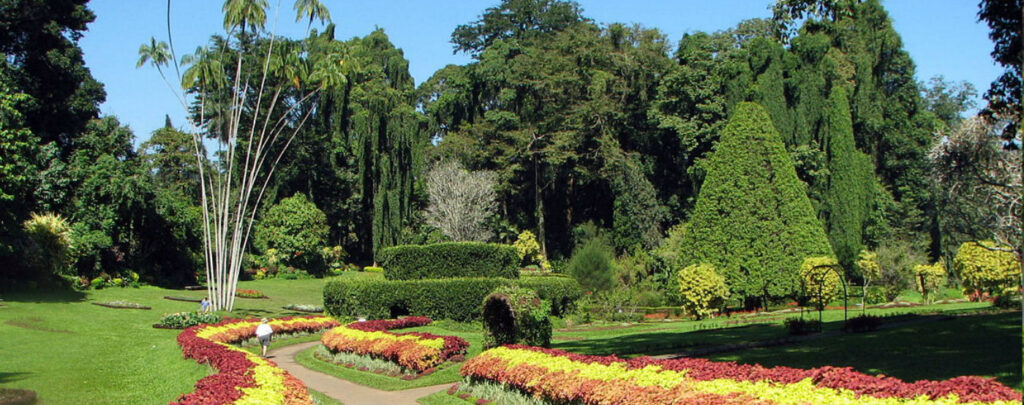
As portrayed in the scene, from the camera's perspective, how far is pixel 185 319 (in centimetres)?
3028

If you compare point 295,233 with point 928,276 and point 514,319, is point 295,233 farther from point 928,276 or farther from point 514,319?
point 514,319

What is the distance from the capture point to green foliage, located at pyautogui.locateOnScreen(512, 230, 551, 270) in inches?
2217

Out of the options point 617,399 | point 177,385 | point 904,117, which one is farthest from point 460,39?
point 617,399

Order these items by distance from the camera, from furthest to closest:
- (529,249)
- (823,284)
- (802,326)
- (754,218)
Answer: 1. (529,249)
2. (754,218)
3. (823,284)
4. (802,326)

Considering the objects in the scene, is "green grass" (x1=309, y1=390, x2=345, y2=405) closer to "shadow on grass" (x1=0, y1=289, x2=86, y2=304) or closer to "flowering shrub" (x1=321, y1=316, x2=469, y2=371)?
"flowering shrub" (x1=321, y1=316, x2=469, y2=371)

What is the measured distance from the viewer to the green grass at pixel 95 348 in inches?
671

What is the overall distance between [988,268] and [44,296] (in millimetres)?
37471

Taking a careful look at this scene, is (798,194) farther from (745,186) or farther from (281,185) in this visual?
(281,185)

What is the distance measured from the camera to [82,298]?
33781mm

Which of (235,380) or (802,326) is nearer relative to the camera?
(235,380)

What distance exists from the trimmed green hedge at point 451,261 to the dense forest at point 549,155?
7.56 meters

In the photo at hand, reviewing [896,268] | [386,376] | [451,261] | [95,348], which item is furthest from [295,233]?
[896,268]

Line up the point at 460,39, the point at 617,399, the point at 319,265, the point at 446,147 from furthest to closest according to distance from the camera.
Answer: the point at 460,39 < the point at 446,147 < the point at 319,265 < the point at 617,399

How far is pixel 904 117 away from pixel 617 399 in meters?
52.9
